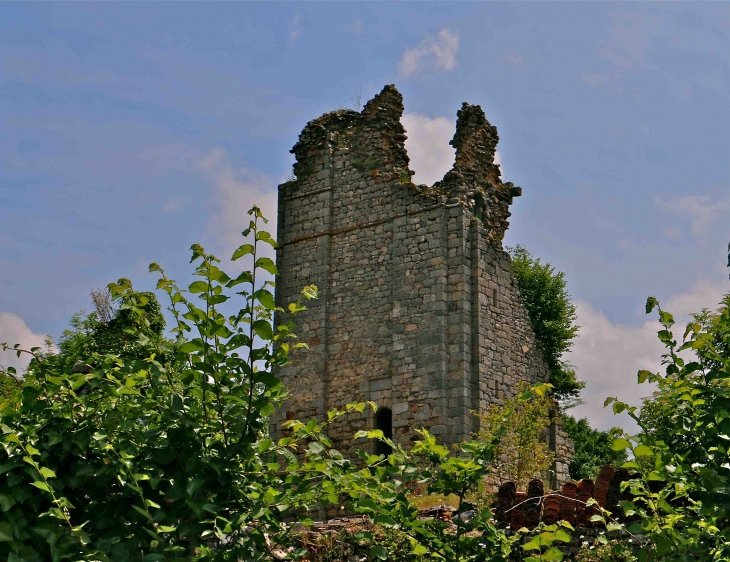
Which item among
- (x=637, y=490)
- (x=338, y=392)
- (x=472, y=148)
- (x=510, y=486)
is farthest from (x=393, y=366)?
(x=637, y=490)

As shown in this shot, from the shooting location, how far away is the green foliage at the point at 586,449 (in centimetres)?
2973

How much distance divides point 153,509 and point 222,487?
1.47ft

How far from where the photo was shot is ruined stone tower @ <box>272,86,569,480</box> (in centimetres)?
1775

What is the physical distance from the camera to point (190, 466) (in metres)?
6.16

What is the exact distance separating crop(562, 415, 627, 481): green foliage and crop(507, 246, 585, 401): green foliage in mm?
4447


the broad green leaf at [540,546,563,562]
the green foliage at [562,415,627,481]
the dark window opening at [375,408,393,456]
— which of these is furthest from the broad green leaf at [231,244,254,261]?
the green foliage at [562,415,627,481]

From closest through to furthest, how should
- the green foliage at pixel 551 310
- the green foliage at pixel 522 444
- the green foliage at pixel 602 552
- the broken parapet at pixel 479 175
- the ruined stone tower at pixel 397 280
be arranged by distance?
the green foliage at pixel 602 552 → the green foliage at pixel 522 444 → the ruined stone tower at pixel 397 280 → the broken parapet at pixel 479 175 → the green foliage at pixel 551 310

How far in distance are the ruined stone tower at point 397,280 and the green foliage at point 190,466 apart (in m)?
10.7

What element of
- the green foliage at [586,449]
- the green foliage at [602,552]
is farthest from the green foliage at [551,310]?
the green foliage at [602,552]

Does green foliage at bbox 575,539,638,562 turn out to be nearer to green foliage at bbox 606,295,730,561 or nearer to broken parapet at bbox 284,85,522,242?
green foliage at bbox 606,295,730,561

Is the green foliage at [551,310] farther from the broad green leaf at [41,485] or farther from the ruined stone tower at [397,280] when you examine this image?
the broad green leaf at [41,485]

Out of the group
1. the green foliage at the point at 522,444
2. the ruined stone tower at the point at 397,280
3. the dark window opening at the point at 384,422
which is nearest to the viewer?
the green foliage at the point at 522,444

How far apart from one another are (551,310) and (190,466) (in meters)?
21.2

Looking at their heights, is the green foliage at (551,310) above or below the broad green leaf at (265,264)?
above
